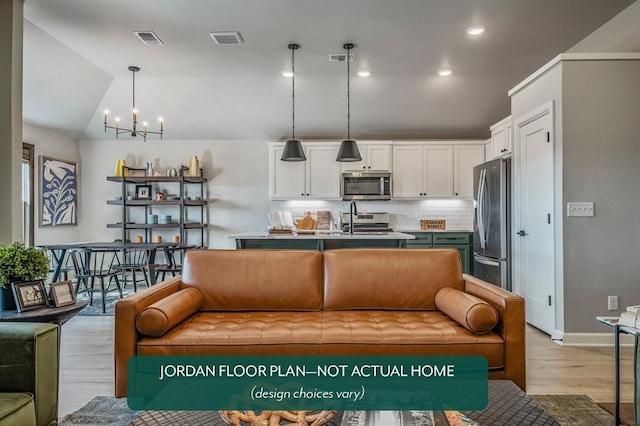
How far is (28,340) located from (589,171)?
4.09 m

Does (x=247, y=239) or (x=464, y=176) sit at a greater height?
(x=464, y=176)

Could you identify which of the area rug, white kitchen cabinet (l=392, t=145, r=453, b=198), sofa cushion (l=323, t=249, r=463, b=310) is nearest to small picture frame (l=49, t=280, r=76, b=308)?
the area rug

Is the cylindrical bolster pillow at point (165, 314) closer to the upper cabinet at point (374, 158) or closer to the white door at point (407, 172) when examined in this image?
the upper cabinet at point (374, 158)

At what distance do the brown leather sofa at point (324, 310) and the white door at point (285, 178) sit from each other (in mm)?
3953

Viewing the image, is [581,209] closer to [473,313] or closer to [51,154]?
[473,313]

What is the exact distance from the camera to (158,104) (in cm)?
654

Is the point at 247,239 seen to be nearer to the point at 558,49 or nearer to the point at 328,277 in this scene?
the point at 328,277

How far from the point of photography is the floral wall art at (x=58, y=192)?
20.7ft

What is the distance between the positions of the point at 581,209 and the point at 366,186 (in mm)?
3546

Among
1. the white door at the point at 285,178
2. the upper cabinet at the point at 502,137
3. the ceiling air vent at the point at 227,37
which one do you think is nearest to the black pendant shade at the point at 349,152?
the ceiling air vent at the point at 227,37

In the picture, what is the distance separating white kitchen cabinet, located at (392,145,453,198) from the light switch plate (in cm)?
323

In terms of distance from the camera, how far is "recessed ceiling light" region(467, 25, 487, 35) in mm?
4102

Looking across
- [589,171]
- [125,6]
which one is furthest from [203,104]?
[589,171]

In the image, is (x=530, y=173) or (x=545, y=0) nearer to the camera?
(x=545, y=0)
